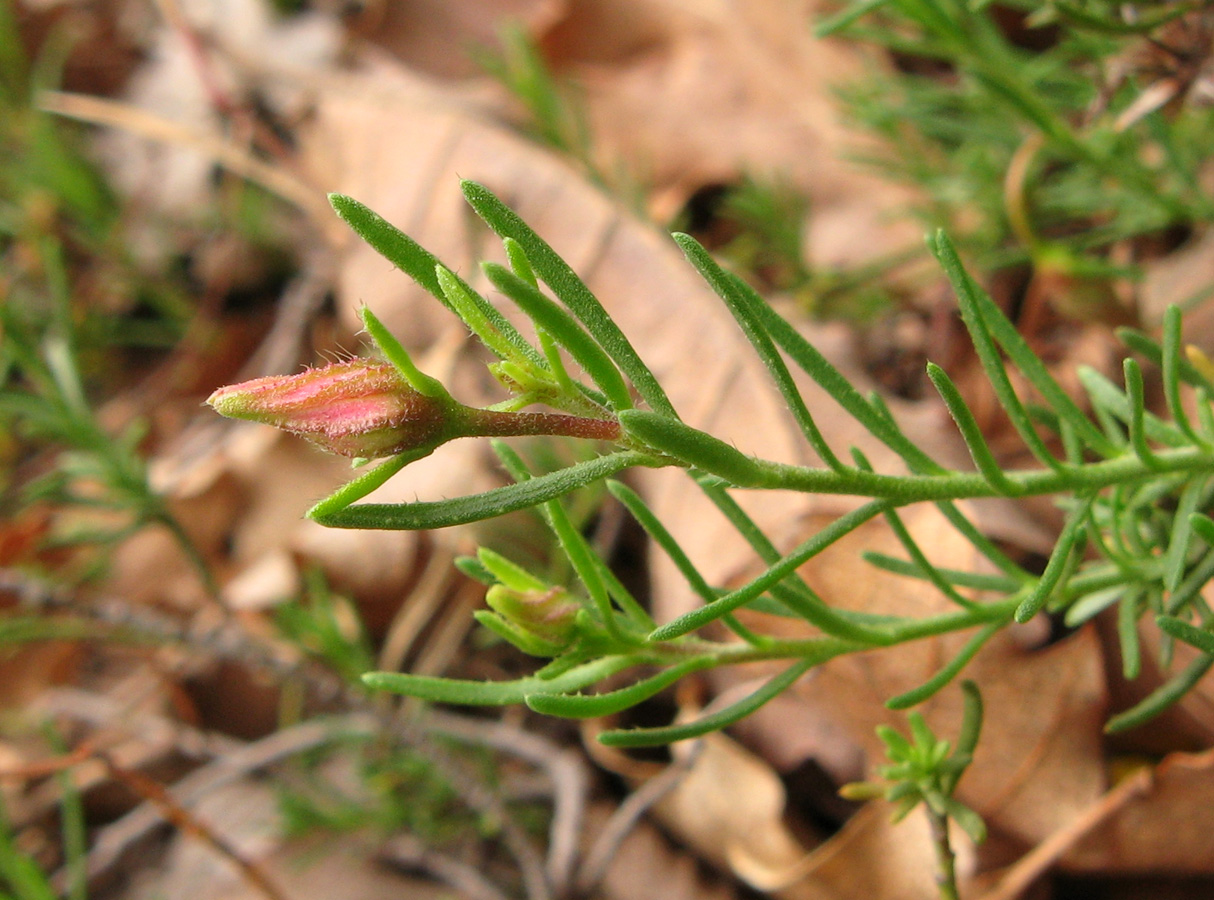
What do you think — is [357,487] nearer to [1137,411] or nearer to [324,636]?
[1137,411]

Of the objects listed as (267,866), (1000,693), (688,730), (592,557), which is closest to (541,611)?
(592,557)

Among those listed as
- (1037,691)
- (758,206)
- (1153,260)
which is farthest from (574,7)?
(1037,691)

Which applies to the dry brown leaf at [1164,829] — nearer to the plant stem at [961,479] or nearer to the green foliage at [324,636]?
the plant stem at [961,479]

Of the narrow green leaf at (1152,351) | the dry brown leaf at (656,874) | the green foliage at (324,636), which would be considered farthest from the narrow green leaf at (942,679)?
the green foliage at (324,636)

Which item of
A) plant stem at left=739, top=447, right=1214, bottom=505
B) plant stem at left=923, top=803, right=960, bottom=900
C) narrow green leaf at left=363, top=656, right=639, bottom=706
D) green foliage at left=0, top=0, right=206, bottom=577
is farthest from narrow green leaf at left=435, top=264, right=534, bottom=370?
green foliage at left=0, top=0, right=206, bottom=577

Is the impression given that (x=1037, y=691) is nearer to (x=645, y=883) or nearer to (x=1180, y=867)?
(x=1180, y=867)

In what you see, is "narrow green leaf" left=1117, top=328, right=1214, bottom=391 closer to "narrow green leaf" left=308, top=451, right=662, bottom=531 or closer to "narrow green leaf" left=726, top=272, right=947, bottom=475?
"narrow green leaf" left=726, top=272, right=947, bottom=475
